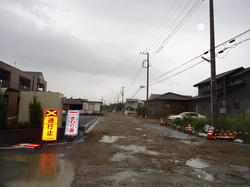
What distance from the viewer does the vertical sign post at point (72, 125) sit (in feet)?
29.8

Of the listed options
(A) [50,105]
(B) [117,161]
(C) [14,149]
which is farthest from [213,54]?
(C) [14,149]

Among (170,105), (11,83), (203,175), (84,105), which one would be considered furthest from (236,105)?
(84,105)

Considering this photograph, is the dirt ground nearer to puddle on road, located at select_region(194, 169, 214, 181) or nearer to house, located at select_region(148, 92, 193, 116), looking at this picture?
puddle on road, located at select_region(194, 169, 214, 181)

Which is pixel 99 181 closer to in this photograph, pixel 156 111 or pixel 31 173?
pixel 31 173

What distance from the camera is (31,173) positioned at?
14.9 feet

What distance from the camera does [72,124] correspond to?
9391 mm

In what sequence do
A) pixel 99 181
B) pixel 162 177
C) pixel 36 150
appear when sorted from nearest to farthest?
pixel 99 181 < pixel 162 177 < pixel 36 150

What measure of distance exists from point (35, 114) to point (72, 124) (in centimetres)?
194

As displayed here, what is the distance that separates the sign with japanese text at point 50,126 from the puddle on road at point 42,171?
2089 mm

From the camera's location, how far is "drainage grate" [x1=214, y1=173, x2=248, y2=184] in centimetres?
434

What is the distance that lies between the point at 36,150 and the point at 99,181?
4.18m

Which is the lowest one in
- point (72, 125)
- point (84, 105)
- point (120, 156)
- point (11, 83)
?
point (120, 156)

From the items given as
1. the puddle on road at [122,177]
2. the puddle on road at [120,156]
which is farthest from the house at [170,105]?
the puddle on road at [122,177]

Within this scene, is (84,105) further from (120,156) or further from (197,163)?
(197,163)
